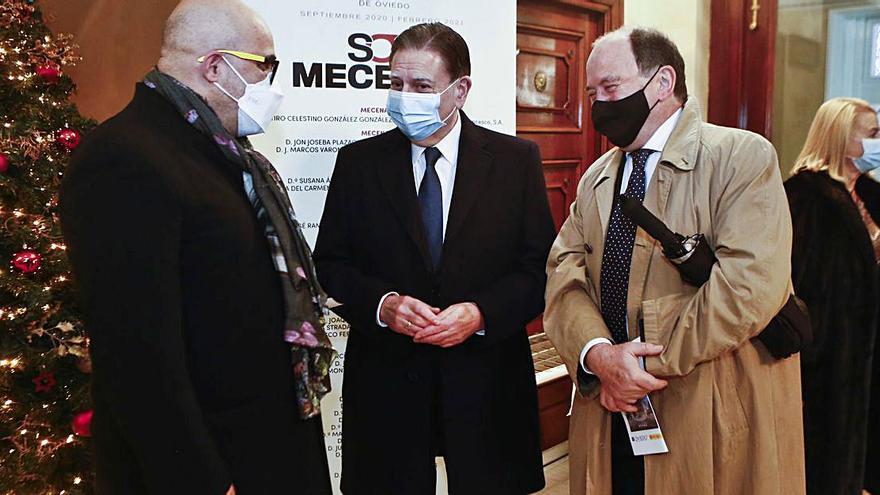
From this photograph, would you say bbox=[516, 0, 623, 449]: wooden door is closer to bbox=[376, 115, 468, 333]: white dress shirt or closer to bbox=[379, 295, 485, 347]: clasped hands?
bbox=[376, 115, 468, 333]: white dress shirt

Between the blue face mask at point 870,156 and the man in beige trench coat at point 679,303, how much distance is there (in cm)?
125

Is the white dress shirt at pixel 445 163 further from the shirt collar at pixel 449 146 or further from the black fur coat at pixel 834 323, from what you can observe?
the black fur coat at pixel 834 323

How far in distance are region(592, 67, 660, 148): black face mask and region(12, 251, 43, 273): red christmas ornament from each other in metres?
1.59

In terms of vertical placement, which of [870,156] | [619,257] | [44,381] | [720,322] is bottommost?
[44,381]

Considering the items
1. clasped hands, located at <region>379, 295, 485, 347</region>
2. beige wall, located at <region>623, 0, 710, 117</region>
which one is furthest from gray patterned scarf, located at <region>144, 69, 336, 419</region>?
beige wall, located at <region>623, 0, 710, 117</region>

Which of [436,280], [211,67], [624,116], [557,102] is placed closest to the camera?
[211,67]

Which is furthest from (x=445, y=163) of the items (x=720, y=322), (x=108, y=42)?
(x=108, y=42)

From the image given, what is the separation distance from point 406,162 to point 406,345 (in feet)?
1.59

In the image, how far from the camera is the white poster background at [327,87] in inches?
98.1

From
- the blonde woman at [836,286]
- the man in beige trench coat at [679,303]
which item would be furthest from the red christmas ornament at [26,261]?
the blonde woman at [836,286]

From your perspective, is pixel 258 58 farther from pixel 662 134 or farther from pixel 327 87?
pixel 327 87

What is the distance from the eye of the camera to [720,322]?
1.57m

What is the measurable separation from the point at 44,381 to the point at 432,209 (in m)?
1.29

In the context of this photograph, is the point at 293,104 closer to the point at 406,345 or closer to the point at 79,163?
the point at 406,345
